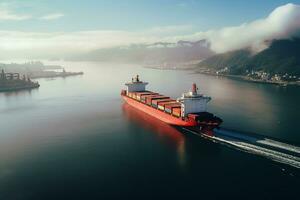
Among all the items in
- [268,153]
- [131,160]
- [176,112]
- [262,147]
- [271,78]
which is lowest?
[131,160]

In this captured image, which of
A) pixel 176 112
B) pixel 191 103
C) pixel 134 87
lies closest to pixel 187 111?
pixel 191 103

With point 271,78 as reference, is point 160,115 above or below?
below

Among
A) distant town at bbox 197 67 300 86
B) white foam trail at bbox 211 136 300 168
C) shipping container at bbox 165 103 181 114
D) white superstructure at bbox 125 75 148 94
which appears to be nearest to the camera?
white foam trail at bbox 211 136 300 168

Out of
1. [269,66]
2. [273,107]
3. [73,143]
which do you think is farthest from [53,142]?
[269,66]

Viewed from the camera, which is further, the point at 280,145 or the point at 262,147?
the point at 280,145

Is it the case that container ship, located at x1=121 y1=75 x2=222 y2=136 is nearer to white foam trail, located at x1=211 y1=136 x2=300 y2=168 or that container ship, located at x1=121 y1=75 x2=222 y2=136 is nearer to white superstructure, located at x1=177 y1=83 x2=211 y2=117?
white superstructure, located at x1=177 y1=83 x2=211 y2=117

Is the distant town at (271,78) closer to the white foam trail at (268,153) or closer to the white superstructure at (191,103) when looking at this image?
the white superstructure at (191,103)

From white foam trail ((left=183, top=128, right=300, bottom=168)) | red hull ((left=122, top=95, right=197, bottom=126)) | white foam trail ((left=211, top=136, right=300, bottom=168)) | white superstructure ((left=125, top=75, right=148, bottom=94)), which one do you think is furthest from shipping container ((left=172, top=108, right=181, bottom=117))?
white superstructure ((left=125, top=75, right=148, bottom=94))

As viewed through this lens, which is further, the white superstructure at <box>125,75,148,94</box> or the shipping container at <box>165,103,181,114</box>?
the white superstructure at <box>125,75,148,94</box>

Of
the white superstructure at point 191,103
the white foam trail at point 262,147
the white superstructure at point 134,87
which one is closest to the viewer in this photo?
the white foam trail at point 262,147

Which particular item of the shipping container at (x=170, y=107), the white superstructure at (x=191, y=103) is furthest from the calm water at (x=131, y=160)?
the white superstructure at (x=191, y=103)

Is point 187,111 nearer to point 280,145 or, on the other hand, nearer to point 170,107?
point 170,107
